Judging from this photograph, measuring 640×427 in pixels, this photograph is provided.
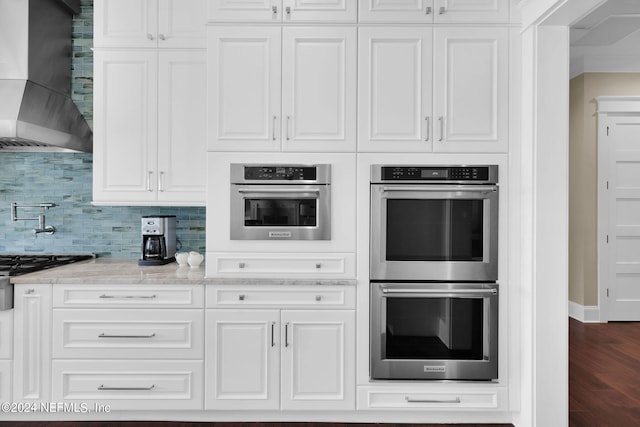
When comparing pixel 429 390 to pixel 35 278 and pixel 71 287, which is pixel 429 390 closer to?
Result: pixel 71 287

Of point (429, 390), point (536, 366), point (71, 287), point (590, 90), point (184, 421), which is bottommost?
point (184, 421)

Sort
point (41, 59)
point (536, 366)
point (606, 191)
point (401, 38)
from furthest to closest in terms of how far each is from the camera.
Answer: point (606, 191) → point (41, 59) → point (401, 38) → point (536, 366)

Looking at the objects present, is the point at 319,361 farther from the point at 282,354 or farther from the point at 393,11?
the point at 393,11

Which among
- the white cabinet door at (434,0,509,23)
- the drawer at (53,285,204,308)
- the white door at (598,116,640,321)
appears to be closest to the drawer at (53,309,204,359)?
the drawer at (53,285,204,308)

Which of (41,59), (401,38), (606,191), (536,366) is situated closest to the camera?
(536,366)

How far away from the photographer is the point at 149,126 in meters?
2.80

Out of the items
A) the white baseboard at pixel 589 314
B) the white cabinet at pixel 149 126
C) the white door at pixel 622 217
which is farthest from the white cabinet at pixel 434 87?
the white baseboard at pixel 589 314

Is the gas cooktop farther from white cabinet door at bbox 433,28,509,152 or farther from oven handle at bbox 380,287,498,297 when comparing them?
white cabinet door at bbox 433,28,509,152

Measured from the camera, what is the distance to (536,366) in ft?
7.63

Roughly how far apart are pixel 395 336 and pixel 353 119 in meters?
1.23

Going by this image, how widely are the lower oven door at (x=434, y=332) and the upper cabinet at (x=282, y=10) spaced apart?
1523mm

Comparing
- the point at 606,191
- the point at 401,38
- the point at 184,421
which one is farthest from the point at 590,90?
the point at 184,421

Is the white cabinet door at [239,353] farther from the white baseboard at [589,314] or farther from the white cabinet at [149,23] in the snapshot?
the white baseboard at [589,314]

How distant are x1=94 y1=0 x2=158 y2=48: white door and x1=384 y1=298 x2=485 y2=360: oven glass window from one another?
2.21m
